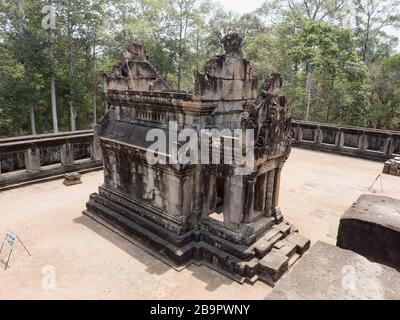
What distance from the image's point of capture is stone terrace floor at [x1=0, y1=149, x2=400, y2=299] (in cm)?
588

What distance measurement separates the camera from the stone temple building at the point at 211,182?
653cm

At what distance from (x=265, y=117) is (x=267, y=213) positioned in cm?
249

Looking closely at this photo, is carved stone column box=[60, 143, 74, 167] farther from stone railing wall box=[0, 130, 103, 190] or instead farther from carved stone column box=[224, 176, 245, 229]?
carved stone column box=[224, 176, 245, 229]

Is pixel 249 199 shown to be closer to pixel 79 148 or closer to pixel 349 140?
pixel 79 148

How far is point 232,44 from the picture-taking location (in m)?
7.23

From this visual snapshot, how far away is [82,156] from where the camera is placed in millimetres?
13312

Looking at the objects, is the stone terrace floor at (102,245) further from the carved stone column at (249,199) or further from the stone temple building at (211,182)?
the carved stone column at (249,199)

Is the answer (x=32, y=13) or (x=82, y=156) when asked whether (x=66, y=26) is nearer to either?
(x=32, y=13)

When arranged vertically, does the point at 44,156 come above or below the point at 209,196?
below

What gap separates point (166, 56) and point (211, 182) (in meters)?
27.2

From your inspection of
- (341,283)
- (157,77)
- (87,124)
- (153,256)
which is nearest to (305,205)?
(153,256)

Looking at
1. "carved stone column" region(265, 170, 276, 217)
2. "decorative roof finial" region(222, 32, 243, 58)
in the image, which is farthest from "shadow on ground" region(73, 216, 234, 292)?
"decorative roof finial" region(222, 32, 243, 58)

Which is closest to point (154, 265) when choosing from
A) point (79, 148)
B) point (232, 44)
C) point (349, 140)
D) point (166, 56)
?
point (232, 44)

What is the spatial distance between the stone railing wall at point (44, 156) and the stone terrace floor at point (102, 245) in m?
0.54
